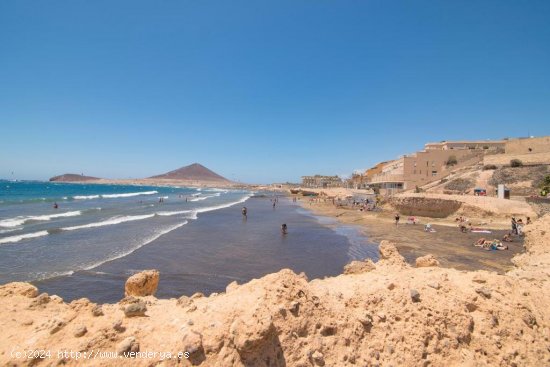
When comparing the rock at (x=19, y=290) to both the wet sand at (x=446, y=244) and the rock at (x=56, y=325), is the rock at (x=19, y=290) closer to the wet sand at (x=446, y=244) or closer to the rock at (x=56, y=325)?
the rock at (x=56, y=325)

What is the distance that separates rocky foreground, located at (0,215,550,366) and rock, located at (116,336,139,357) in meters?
0.01

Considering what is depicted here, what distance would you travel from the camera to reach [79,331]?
151 inches

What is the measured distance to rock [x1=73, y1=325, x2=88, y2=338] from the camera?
3.84m

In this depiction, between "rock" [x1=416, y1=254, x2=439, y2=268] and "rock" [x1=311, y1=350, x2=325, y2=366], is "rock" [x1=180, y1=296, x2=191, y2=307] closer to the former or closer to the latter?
"rock" [x1=311, y1=350, x2=325, y2=366]

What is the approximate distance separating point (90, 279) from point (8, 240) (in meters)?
11.4

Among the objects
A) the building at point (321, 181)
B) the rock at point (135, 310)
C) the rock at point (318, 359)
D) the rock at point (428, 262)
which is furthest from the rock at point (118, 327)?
the building at point (321, 181)

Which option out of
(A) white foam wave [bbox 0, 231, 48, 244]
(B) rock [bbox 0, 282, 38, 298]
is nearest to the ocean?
(A) white foam wave [bbox 0, 231, 48, 244]

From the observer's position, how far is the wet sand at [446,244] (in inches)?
531

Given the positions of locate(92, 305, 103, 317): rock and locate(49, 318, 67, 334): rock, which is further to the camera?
locate(92, 305, 103, 317): rock

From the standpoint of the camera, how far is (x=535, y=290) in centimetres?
532

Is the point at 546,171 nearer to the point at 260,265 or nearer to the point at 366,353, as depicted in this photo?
the point at 260,265

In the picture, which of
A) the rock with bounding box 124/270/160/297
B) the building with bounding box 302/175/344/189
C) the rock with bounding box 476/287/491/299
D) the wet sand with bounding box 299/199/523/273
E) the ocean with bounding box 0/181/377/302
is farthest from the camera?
the building with bounding box 302/175/344/189

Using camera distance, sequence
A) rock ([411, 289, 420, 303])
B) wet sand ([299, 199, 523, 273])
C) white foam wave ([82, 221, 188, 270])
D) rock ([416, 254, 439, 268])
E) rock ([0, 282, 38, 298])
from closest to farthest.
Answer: rock ([411, 289, 420, 303]) → rock ([0, 282, 38, 298]) → rock ([416, 254, 439, 268]) → white foam wave ([82, 221, 188, 270]) → wet sand ([299, 199, 523, 273])

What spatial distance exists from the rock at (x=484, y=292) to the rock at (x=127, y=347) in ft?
17.0
